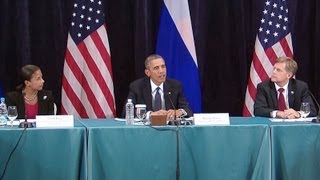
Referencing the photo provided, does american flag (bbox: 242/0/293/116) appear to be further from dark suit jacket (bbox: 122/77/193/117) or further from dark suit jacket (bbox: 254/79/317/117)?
dark suit jacket (bbox: 122/77/193/117)

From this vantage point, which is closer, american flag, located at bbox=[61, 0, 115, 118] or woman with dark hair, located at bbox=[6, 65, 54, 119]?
woman with dark hair, located at bbox=[6, 65, 54, 119]

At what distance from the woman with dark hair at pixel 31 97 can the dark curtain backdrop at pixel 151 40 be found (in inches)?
36.1

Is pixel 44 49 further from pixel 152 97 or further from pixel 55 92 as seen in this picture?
pixel 152 97

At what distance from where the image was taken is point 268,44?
5.92m

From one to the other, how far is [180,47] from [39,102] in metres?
1.76

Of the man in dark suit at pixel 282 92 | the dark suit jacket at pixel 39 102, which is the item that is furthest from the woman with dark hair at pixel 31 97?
the man in dark suit at pixel 282 92

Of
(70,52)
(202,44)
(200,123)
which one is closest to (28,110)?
(70,52)

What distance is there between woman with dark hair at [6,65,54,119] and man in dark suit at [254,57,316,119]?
1.94m

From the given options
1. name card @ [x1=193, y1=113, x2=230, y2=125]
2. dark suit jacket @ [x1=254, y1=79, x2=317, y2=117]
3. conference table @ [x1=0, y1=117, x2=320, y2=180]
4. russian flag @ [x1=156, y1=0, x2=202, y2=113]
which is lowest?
conference table @ [x1=0, y1=117, x2=320, y2=180]

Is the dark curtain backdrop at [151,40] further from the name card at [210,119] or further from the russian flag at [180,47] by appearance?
the name card at [210,119]

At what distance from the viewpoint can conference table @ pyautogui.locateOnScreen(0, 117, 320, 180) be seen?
3.65 m

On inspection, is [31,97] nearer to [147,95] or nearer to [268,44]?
[147,95]

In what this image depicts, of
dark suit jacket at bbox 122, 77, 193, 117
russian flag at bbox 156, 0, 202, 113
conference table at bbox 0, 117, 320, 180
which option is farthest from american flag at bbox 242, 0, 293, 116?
conference table at bbox 0, 117, 320, 180

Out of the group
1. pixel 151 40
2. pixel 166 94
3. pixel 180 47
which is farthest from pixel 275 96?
pixel 151 40
